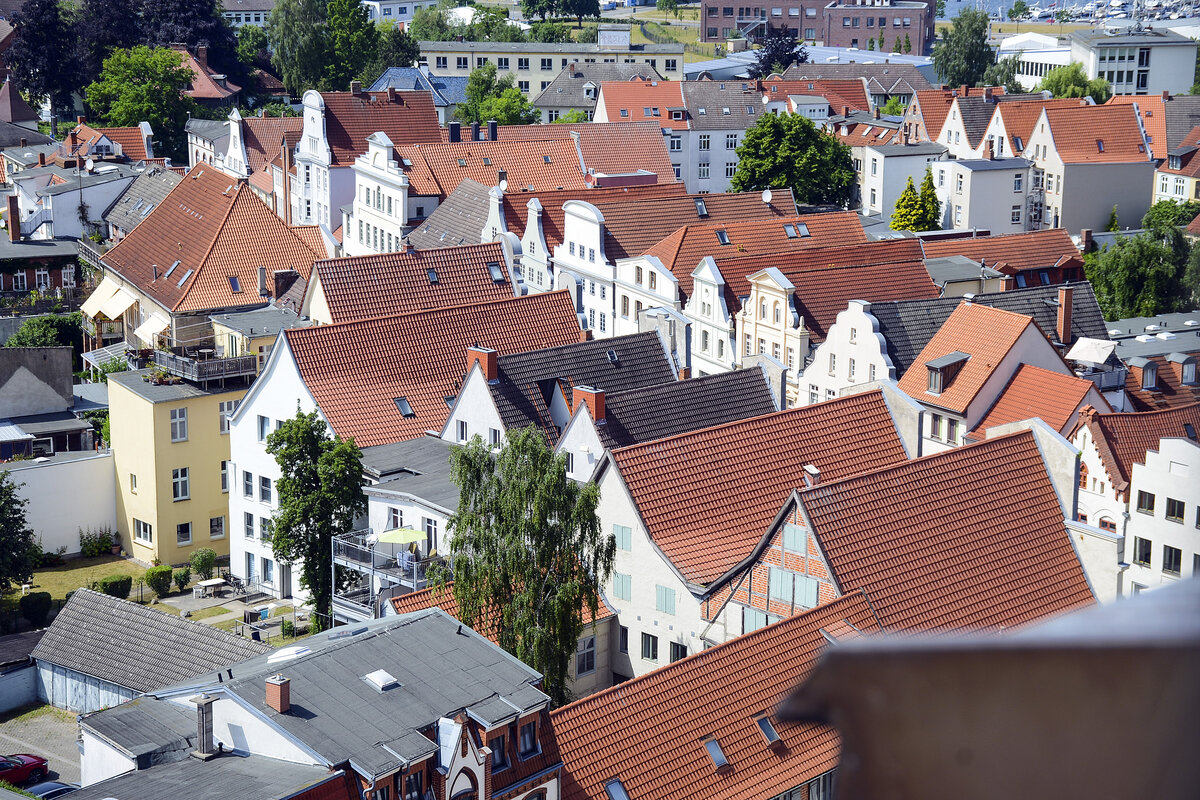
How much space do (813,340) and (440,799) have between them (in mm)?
28600

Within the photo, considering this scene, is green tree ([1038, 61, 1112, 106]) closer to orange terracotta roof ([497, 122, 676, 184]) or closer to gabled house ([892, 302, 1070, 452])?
orange terracotta roof ([497, 122, 676, 184])

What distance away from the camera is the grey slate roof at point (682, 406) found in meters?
36.0

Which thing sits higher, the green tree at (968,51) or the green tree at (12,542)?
the green tree at (968,51)

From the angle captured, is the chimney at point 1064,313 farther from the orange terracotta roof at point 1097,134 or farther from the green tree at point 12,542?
the orange terracotta roof at point 1097,134

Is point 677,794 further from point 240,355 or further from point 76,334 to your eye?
point 76,334

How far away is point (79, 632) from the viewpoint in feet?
120

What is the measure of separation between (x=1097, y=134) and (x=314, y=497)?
2310 inches

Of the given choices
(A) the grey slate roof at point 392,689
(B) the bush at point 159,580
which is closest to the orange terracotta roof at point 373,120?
(B) the bush at point 159,580

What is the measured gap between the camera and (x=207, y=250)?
58.8 m

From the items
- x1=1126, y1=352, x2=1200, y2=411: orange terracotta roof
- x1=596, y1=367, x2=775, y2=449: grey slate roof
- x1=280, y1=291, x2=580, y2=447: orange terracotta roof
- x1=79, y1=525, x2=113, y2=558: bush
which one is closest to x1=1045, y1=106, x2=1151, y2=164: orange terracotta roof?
x1=1126, y1=352, x2=1200, y2=411: orange terracotta roof

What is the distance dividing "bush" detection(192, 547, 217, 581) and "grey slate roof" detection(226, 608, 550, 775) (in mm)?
18719

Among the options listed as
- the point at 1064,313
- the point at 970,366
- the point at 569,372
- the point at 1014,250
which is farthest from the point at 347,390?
the point at 1014,250

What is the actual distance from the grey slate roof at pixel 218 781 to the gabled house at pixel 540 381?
649 inches

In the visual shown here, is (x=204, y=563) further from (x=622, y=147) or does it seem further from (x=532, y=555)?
(x=622, y=147)
